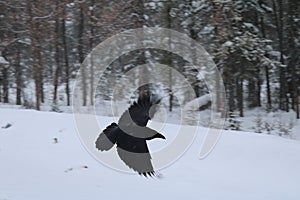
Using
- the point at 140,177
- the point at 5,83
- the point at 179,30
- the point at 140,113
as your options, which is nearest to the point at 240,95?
the point at 179,30

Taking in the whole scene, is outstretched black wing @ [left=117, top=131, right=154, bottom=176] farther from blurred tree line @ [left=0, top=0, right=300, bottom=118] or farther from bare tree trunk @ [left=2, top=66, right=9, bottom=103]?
bare tree trunk @ [left=2, top=66, right=9, bottom=103]

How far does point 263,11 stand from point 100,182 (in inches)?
544

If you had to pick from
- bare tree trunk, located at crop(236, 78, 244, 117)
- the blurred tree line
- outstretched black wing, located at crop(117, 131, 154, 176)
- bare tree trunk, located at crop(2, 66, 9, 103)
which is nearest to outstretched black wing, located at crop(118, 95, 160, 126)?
outstretched black wing, located at crop(117, 131, 154, 176)

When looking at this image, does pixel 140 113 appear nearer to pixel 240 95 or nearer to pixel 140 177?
pixel 140 177

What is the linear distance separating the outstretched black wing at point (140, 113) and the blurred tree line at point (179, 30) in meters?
8.68

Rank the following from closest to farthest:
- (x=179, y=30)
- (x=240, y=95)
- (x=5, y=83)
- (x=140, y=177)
Result: (x=140, y=177)
(x=179, y=30)
(x=240, y=95)
(x=5, y=83)

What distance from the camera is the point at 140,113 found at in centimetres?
356

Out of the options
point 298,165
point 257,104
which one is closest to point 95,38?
point 257,104

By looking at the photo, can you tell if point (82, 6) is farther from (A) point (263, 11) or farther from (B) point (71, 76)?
(A) point (263, 11)

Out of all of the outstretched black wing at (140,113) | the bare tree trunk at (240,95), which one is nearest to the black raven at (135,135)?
the outstretched black wing at (140,113)

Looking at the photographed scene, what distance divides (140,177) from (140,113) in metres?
1.90

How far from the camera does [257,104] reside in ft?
66.9

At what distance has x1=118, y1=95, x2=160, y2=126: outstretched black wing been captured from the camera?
139 inches

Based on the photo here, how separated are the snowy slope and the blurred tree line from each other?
553cm
